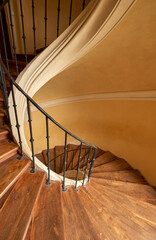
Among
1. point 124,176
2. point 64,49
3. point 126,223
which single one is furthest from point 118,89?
point 126,223

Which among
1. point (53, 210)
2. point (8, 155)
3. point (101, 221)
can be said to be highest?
point (8, 155)

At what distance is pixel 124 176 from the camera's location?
10.2 ft

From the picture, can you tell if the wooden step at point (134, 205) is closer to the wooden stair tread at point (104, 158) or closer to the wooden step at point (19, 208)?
the wooden stair tread at point (104, 158)

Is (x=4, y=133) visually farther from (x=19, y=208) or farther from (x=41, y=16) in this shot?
(x=41, y=16)

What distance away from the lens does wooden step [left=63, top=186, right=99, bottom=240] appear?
1.15 metres

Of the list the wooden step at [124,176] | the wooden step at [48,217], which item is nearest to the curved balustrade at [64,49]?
the wooden step at [48,217]

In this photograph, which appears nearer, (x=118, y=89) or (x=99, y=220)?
(x=99, y=220)

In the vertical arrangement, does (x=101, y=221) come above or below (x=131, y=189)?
above

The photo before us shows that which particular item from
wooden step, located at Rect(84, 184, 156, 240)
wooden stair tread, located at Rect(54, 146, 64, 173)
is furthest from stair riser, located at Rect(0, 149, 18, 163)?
wooden stair tread, located at Rect(54, 146, 64, 173)

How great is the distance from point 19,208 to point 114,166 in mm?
2983

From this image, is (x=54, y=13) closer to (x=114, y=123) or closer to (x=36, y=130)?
(x=36, y=130)

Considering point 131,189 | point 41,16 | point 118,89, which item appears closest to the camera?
point 131,189

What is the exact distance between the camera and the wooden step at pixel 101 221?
1.28 meters

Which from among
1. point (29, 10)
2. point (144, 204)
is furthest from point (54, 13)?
point (144, 204)
